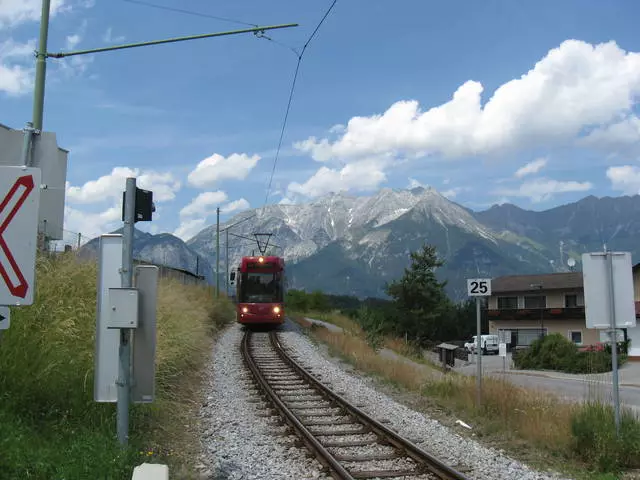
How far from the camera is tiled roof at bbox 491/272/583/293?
212 feet

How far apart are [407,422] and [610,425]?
3204 millimetres

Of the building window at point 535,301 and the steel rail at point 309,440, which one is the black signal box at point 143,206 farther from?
the building window at point 535,301

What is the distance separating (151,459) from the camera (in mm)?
6320

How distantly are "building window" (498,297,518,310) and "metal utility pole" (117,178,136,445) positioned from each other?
6760cm

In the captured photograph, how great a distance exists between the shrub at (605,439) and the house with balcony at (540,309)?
5682 cm

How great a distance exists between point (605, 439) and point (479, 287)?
395 centimetres

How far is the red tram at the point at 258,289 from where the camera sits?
2834cm

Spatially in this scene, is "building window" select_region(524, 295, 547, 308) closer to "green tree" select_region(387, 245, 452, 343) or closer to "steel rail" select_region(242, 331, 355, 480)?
"green tree" select_region(387, 245, 452, 343)

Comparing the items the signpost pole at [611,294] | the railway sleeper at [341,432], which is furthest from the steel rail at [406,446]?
the signpost pole at [611,294]

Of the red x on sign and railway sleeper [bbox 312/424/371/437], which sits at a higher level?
the red x on sign

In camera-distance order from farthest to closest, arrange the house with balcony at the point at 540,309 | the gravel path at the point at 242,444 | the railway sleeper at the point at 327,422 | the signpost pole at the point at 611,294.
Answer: the house with balcony at the point at 540,309 → the railway sleeper at the point at 327,422 → the signpost pole at the point at 611,294 → the gravel path at the point at 242,444

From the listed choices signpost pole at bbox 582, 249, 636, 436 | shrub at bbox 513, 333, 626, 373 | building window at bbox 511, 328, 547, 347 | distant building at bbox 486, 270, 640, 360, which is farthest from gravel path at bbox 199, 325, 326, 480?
building window at bbox 511, 328, 547, 347

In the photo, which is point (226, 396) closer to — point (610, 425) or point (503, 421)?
point (503, 421)

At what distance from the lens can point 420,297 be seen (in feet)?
199
